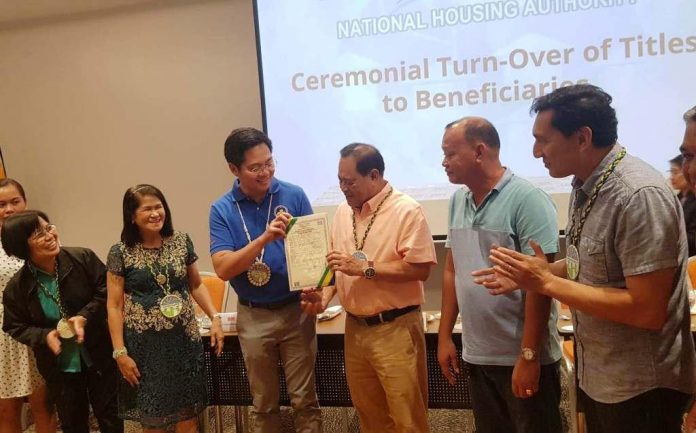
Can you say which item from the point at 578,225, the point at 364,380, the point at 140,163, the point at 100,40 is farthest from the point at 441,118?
the point at 100,40

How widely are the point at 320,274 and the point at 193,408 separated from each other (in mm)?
1034

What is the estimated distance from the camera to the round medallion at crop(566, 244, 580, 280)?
5.01ft

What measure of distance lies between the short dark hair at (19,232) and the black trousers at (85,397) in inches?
26.0

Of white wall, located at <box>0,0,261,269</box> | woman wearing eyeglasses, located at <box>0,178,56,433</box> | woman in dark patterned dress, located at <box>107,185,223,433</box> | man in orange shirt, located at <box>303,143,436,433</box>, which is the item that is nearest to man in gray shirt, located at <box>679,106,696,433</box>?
man in orange shirt, located at <box>303,143,436,433</box>

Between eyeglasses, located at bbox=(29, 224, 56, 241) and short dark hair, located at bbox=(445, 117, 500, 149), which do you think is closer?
short dark hair, located at bbox=(445, 117, 500, 149)

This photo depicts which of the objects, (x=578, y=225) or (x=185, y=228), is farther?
(x=185, y=228)

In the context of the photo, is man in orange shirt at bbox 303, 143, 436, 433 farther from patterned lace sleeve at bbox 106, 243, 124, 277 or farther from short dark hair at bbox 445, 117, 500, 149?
patterned lace sleeve at bbox 106, 243, 124, 277

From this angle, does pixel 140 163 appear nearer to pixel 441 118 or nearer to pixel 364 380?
pixel 441 118

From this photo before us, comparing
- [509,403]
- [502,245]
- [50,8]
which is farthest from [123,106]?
[509,403]

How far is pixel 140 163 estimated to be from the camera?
4.88m

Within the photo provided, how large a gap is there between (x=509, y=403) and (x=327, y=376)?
1.33 metres

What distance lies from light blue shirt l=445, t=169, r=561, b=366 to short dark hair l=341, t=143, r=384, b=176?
46cm

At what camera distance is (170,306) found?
8.36ft

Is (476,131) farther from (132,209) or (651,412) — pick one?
(132,209)
